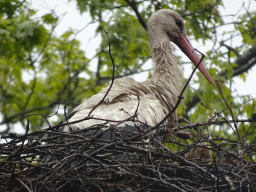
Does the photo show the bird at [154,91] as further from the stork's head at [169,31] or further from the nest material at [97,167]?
the nest material at [97,167]

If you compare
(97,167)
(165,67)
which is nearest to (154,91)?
(165,67)

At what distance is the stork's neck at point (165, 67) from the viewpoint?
3.39 meters

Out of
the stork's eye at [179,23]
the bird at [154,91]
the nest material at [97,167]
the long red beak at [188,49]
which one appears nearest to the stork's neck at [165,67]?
the bird at [154,91]

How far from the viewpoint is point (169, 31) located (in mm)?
3842

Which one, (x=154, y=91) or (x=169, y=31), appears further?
(x=169, y=31)

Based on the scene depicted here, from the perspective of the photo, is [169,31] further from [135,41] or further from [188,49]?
[135,41]

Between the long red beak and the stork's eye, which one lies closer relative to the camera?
the long red beak

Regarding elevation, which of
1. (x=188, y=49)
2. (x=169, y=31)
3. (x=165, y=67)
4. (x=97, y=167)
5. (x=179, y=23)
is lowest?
(x=97, y=167)

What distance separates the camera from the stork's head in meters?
3.73

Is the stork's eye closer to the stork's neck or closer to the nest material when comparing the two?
the stork's neck

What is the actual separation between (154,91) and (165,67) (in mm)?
414

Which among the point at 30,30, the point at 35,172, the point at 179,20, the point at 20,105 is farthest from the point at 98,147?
the point at 20,105

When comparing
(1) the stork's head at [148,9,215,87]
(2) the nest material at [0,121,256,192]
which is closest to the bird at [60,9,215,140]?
(1) the stork's head at [148,9,215,87]

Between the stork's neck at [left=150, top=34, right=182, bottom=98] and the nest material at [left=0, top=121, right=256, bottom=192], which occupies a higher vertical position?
the stork's neck at [left=150, top=34, right=182, bottom=98]
